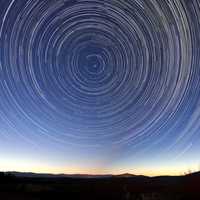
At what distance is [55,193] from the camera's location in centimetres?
2883

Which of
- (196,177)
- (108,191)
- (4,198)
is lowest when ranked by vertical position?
(4,198)

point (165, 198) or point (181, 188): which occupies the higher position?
point (181, 188)

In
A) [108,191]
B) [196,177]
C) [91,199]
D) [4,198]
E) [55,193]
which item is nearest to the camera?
[4,198]

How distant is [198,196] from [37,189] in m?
12.5

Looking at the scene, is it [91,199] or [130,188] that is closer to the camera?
[91,199]

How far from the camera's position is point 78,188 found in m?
33.2

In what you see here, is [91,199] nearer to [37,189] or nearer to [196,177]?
[37,189]

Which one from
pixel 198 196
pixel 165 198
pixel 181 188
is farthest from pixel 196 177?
pixel 165 198

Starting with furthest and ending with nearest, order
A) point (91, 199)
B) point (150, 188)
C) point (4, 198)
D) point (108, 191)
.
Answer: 1. point (150, 188)
2. point (108, 191)
3. point (91, 199)
4. point (4, 198)

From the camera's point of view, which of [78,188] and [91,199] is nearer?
[91,199]

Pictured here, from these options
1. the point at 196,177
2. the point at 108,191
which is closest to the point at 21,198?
the point at 108,191

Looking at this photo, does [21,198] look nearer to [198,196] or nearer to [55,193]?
[55,193]

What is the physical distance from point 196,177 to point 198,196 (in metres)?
10.4

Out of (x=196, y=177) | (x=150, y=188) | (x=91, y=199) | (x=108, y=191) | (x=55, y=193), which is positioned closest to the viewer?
(x=91, y=199)
